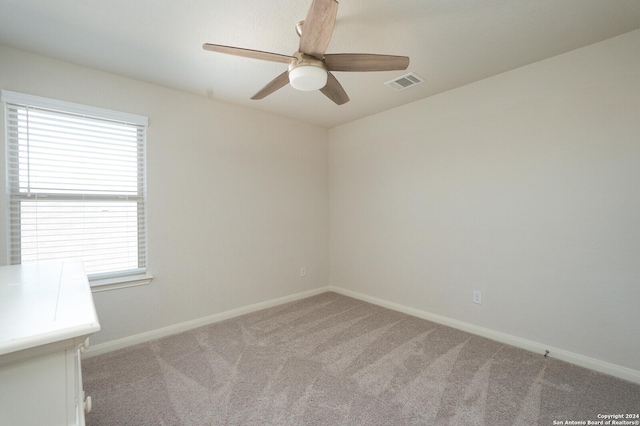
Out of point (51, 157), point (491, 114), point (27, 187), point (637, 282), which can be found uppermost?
point (491, 114)

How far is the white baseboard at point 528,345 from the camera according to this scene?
6.83 ft

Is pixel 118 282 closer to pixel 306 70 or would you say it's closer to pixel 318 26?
pixel 306 70

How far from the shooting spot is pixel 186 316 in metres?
2.95

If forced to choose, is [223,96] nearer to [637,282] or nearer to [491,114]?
[491,114]

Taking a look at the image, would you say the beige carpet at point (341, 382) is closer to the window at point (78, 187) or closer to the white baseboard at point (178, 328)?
the white baseboard at point (178, 328)

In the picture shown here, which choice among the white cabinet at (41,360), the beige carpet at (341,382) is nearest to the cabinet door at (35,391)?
the white cabinet at (41,360)

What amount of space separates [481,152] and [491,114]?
0.35 metres

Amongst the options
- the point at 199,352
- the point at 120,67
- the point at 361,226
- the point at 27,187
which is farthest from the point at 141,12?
the point at 361,226

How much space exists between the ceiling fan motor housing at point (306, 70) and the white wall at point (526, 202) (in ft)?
6.06

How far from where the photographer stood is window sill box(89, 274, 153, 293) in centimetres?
245

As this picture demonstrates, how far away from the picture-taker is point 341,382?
6.70 ft

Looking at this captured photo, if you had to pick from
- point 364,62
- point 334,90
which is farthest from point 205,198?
point 364,62

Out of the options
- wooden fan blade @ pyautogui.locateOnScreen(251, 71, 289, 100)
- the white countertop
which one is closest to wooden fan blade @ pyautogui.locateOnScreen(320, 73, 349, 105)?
wooden fan blade @ pyautogui.locateOnScreen(251, 71, 289, 100)

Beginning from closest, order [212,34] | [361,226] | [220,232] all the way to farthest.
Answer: [212,34], [220,232], [361,226]
